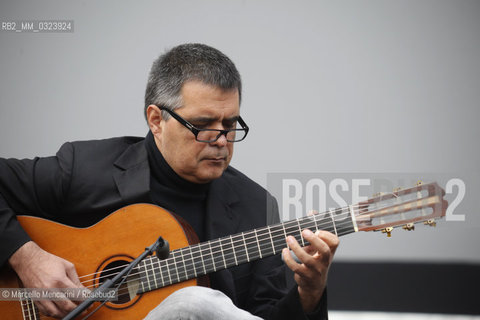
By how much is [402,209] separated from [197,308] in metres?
0.64

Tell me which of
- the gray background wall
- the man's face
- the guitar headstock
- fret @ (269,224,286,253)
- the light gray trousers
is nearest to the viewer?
the light gray trousers

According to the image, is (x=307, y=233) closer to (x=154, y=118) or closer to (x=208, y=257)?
(x=208, y=257)

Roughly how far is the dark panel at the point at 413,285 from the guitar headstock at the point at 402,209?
5.46 ft

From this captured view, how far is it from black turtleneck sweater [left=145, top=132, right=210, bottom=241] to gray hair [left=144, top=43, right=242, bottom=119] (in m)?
0.20

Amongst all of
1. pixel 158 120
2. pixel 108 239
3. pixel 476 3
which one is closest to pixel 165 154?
pixel 158 120

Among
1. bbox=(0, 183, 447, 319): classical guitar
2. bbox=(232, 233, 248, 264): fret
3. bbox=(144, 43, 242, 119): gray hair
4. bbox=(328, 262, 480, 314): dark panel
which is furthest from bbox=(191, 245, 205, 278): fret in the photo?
bbox=(328, 262, 480, 314): dark panel

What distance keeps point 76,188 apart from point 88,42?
1520 mm

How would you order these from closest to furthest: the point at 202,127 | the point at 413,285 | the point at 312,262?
the point at 312,262 → the point at 202,127 → the point at 413,285

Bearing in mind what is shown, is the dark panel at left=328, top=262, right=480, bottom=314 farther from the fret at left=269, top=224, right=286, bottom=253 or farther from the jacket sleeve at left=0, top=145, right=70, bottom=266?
the jacket sleeve at left=0, top=145, right=70, bottom=266

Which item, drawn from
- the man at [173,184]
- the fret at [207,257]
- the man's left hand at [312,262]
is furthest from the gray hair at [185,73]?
the man's left hand at [312,262]

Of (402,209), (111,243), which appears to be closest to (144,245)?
(111,243)

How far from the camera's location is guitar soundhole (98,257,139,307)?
1782 mm

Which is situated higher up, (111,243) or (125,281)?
(111,243)

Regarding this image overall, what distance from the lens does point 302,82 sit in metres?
3.16
